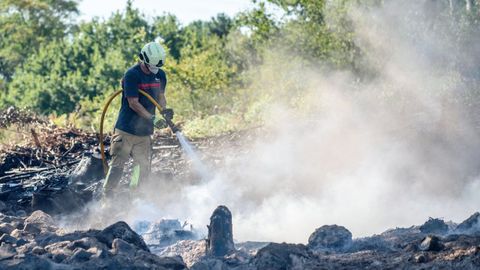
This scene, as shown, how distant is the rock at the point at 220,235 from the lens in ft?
26.8

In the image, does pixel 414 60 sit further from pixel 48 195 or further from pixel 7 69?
pixel 7 69

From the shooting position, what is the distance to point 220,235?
27.0ft

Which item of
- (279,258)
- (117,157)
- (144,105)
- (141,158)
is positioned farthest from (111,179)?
(279,258)

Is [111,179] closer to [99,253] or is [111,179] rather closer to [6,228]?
[6,228]

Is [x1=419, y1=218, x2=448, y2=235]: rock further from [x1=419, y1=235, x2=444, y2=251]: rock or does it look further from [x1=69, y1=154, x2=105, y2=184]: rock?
[x1=69, y1=154, x2=105, y2=184]: rock

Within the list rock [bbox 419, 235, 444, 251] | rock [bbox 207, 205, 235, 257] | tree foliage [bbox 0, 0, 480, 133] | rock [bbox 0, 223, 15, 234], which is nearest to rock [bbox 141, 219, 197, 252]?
rock [bbox 207, 205, 235, 257]

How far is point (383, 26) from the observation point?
19531mm

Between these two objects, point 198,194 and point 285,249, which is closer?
point 285,249

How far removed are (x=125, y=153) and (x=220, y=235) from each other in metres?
3.05

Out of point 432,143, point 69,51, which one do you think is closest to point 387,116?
point 432,143

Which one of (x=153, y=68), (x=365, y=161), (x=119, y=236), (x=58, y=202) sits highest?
(x=153, y=68)

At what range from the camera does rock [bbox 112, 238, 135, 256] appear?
25.5ft

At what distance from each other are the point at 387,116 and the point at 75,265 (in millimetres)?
9538

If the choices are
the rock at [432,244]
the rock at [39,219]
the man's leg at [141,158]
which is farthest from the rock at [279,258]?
the man's leg at [141,158]
